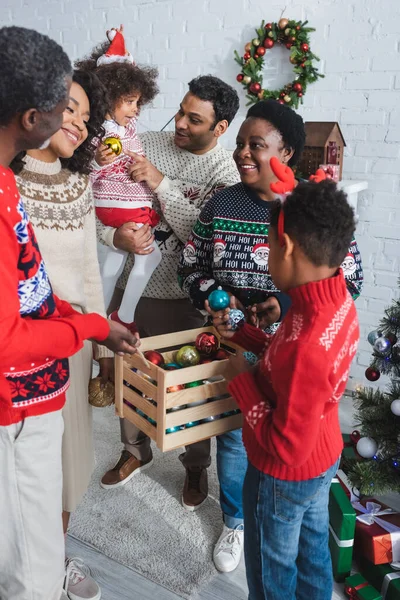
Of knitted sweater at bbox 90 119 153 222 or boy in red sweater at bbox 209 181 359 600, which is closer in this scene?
boy in red sweater at bbox 209 181 359 600

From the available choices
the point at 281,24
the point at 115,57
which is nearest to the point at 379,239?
the point at 281,24

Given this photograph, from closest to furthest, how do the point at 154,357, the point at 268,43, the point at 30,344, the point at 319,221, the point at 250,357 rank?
the point at 30,344
the point at 319,221
the point at 250,357
the point at 154,357
the point at 268,43

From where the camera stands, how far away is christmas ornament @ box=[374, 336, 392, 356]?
74.4 inches

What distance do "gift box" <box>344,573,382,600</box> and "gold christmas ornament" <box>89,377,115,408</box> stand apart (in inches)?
37.2

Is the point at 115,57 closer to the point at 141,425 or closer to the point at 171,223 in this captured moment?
the point at 171,223

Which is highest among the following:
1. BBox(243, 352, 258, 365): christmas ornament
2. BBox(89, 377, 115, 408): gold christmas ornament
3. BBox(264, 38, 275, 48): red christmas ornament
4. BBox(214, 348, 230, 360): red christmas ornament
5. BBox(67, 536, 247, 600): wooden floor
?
BBox(264, 38, 275, 48): red christmas ornament

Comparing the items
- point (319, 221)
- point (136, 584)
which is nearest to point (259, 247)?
point (319, 221)

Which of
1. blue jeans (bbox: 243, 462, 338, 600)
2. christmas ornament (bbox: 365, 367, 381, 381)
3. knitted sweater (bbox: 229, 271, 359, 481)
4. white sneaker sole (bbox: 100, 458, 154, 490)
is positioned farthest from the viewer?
white sneaker sole (bbox: 100, 458, 154, 490)

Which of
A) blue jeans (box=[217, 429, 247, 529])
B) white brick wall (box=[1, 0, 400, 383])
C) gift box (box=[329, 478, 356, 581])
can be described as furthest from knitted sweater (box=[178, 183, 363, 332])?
white brick wall (box=[1, 0, 400, 383])

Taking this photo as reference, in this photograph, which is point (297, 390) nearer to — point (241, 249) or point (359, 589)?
point (241, 249)

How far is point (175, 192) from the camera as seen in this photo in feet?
6.21

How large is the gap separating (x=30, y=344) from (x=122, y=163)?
40.8 inches

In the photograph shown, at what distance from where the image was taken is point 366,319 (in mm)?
3080

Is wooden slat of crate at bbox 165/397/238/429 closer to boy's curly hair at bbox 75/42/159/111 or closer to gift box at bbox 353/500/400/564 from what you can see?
gift box at bbox 353/500/400/564
